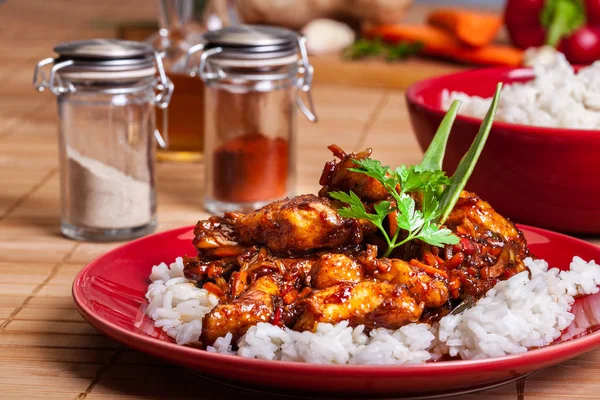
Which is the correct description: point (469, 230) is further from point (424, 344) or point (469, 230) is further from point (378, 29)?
point (378, 29)

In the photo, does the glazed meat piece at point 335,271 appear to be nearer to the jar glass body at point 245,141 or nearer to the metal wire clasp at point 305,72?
the jar glass body at point 245,141

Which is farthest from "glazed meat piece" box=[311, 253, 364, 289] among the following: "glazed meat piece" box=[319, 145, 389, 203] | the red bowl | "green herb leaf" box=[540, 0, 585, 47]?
"green herb leaf" box=[540, 0, 585, 47]

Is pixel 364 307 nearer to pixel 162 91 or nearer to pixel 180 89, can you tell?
pixel 162 91

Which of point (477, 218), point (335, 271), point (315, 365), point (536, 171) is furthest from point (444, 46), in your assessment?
point (315, 365)

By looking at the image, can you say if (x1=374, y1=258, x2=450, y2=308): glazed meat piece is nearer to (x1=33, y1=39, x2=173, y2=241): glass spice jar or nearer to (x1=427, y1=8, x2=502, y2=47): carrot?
(x1=33, y1=39, x2=173, y2=241): glass spice jar

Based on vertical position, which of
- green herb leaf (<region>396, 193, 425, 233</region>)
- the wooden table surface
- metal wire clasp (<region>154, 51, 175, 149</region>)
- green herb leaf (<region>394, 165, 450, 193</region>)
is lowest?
the wooden table surface

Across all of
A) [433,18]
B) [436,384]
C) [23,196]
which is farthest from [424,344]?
[433,18]

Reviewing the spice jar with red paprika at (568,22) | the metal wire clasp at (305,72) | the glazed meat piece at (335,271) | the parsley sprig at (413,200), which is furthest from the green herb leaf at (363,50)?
the glazed meat piece at (335,271)
